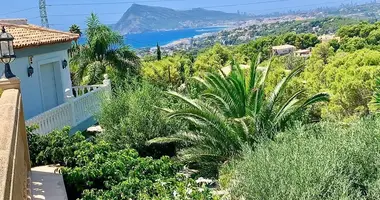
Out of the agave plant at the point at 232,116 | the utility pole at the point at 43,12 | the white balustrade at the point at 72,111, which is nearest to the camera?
the agave plant at the point at 232,116

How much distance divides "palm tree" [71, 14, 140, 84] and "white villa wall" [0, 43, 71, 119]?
8.63ft

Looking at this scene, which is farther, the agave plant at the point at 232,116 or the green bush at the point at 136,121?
the green bush at the point at 136,121

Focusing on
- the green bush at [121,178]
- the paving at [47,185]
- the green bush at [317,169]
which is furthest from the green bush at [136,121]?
the green bush at [317,169]

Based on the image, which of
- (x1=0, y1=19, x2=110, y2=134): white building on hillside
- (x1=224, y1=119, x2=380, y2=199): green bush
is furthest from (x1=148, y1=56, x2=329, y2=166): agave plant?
(x1=0, y1=19, x2=110, y2=134): white building on hillside

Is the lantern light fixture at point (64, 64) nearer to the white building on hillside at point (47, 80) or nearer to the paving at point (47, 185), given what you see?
the white building on hillside at point (47, 80)

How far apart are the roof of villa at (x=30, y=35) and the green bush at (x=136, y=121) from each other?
128 inches

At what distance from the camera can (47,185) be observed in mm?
6996

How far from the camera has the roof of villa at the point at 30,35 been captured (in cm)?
1345

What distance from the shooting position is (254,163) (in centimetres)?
632

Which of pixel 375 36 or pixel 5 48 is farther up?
pixel 5 48

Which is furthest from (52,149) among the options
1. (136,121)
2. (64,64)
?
(64,64)

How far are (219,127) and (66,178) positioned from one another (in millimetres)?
4146

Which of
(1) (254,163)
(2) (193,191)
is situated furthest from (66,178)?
(1) (254,163)

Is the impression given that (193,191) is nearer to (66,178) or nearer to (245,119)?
(66,178)
